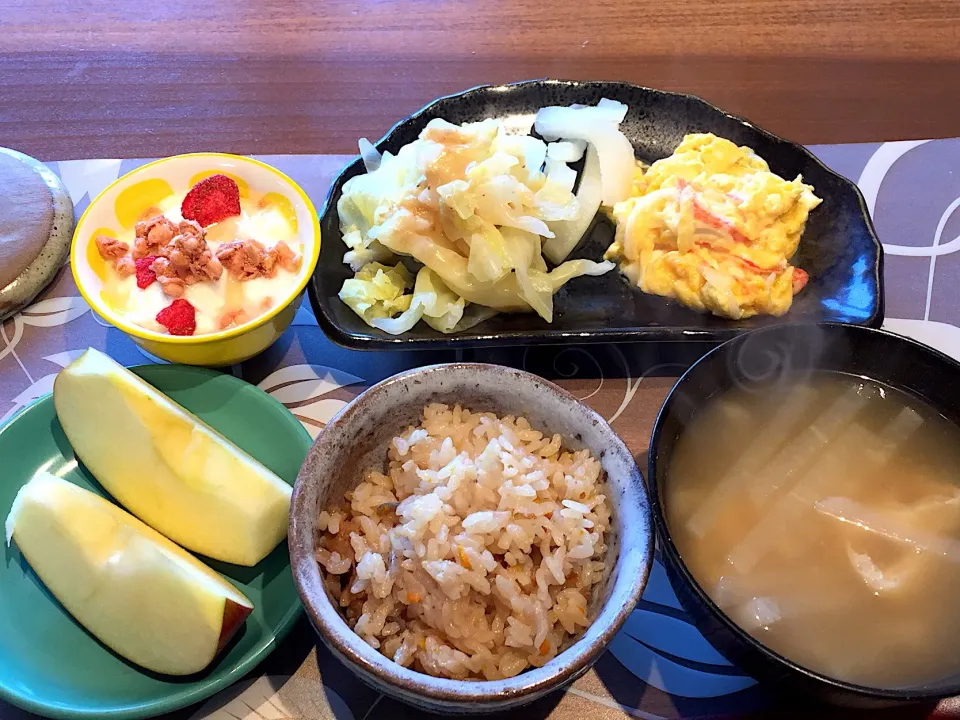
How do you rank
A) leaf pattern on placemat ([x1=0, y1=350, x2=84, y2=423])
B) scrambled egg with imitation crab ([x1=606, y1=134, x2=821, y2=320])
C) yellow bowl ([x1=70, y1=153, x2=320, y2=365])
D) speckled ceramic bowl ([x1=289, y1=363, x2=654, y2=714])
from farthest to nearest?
scrambled egg with imitation crab ([x1=606, y1=134, x2=821, y2=320]), leaf pattern on placemat ([x1=0, y1=350, x2=84, y2=423]), yellow bowl ([x1=70, y1=153, x2=320, y2=365]), speckled ceramic bowl ([x1=289, y1=363, x2=654, y2=714])

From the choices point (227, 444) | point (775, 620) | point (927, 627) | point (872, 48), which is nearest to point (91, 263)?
point (227, 444)

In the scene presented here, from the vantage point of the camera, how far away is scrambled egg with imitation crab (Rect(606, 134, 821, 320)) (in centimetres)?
176

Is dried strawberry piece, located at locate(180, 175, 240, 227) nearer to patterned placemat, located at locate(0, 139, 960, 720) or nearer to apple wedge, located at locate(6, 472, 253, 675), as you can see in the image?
patterned placemat, located at locate(0, 139, 960, 720)

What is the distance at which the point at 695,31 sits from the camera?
255 centimetres

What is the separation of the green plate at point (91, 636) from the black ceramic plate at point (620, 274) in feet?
0.92

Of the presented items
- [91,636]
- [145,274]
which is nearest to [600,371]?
[145,274]

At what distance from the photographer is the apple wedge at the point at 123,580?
116 centimetres

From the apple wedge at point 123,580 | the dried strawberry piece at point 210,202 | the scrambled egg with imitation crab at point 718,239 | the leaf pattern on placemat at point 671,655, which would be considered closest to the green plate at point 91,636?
the apple wedge at point 123,580

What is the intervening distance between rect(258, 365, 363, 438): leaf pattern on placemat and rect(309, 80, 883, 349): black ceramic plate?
13cm

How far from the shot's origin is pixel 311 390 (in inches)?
66.6

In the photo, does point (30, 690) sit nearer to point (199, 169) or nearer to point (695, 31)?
point (199, 169)

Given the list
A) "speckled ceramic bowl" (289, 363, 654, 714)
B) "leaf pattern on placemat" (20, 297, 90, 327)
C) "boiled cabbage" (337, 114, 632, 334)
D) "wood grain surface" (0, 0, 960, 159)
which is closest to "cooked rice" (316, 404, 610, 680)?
"speckled ceramic bowl" (289, 363, 654, 714)

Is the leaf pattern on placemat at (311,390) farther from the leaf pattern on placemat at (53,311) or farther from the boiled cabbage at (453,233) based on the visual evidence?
the leaf pattern on placemat at (53,311)

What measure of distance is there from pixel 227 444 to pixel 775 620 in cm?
103
